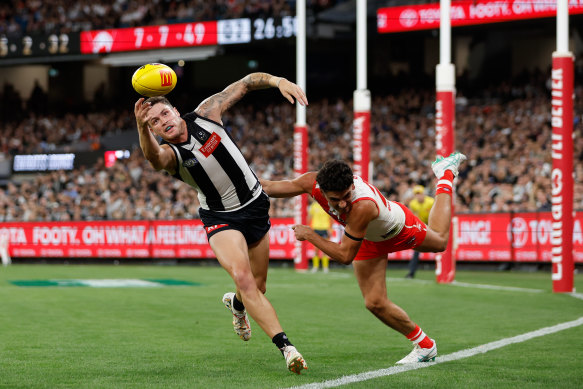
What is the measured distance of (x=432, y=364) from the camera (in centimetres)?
785

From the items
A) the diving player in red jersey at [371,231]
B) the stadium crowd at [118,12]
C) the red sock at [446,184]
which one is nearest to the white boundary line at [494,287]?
the red sock at [446,184]

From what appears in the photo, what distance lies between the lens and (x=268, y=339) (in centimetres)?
974

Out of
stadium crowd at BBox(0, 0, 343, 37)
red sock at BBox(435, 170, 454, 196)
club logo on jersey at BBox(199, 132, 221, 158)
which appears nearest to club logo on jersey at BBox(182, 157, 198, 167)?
club logo on jersey at BBox(199, 132, 221, 158)

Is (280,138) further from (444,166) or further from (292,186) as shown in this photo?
(292,186)

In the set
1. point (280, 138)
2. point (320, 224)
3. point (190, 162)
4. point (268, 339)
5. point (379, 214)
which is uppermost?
point (280, 138)

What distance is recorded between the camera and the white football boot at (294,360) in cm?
696

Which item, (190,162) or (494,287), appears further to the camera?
(494,287)

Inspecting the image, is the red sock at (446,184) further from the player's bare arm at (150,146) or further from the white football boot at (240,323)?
the player's bare arm at (150,146)

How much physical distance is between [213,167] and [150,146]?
85 cm

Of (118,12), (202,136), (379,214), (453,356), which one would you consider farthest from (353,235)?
(118,12)

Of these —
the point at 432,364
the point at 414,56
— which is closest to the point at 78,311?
the point at 432,364

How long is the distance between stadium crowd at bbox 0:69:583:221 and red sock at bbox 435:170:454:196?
14.6 m

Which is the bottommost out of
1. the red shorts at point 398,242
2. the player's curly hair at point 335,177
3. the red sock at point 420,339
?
the red sock at point 420,339

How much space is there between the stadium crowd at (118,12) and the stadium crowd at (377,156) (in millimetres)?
4720
